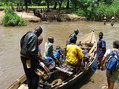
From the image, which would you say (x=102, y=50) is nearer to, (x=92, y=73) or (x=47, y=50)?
(x=92, y=73)

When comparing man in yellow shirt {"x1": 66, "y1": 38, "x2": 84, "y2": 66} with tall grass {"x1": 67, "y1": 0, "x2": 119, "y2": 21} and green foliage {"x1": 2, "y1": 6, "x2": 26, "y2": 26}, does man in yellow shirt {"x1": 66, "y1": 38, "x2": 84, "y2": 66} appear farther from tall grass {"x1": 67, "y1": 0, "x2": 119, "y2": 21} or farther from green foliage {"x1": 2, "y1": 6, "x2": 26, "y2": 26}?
tall grass {"x1": 67, "y1": 0, "x2": 119, "y2": 21}

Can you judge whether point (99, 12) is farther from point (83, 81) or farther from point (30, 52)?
point (30, 52)

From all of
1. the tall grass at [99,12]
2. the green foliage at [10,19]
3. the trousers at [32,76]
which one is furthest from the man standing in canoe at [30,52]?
the tall grass at [99,12]

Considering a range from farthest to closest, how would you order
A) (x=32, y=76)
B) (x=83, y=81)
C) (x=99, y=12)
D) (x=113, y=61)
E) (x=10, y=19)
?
(x=99, y=12), (x=10, y=19), (x=83, y=81), (x=113, y=61), (x=32, y=76)

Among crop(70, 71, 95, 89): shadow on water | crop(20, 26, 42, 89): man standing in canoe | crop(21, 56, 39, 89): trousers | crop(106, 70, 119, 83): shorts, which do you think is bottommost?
crop(70, 71, 95, 89): shadow on water

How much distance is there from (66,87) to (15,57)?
466cm

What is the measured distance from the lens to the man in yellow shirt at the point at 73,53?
4.20m

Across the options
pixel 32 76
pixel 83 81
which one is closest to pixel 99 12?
pixel 83 81

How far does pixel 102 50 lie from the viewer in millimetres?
5535

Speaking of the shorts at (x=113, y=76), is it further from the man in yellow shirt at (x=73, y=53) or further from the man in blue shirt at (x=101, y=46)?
the man in blue shirt at (x=101, y=46)

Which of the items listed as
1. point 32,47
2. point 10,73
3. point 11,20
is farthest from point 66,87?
point 11,20

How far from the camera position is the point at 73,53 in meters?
4.25

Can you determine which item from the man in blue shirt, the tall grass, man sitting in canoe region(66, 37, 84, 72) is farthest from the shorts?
the tall grass

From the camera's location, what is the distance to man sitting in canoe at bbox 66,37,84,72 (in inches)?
165
